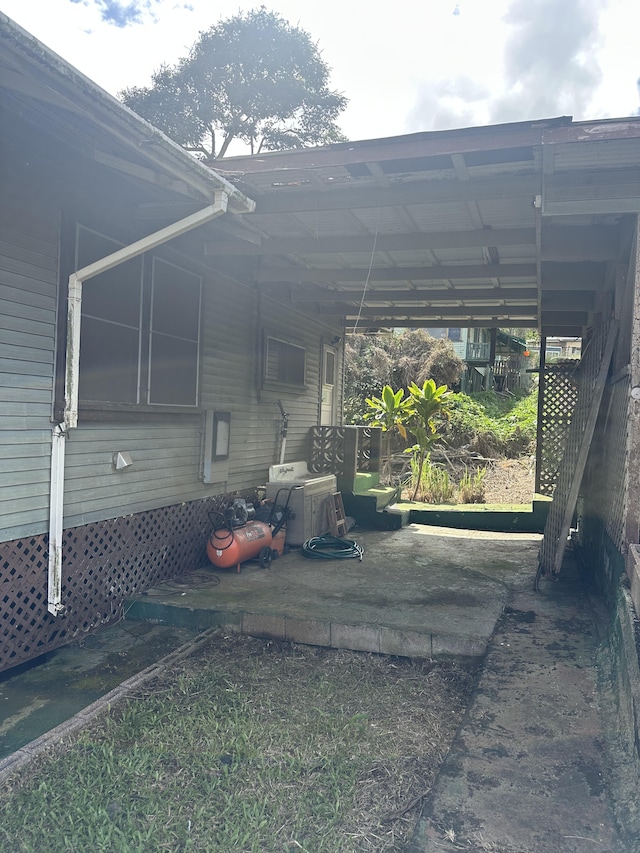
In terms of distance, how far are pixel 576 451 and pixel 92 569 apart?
168 inches

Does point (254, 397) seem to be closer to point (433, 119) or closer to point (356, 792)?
point (356, 792)

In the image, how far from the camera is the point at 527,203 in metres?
4.49

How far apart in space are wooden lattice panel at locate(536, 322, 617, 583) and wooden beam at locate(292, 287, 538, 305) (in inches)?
43.2

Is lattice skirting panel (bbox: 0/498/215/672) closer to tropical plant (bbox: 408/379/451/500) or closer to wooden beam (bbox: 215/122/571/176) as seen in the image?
wooden beam (bbox: 215/122/571/176)

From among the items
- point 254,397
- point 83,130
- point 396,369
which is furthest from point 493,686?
point 396,369

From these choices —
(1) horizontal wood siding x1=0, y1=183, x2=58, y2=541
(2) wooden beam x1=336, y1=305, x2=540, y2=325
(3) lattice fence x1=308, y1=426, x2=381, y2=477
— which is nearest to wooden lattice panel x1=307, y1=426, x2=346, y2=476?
(3) lattice fence x1=308, y1=426, x2=381, y2=477

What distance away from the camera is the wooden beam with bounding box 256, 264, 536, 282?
253 inches

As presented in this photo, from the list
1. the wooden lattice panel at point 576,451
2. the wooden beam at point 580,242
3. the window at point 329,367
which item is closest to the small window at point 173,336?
the wooden beam at point 580,242

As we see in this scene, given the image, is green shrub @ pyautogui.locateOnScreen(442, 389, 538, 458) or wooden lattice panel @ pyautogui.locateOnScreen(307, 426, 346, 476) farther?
green shrub @ pyautogui.locateOnScreen(442, 389, 538, 458)

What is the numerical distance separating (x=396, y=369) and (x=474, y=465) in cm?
542

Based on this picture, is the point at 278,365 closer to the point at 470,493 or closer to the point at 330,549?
the point at 330,549

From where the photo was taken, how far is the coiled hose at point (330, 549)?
6.64 meters

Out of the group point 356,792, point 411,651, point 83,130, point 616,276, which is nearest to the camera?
point 356,792

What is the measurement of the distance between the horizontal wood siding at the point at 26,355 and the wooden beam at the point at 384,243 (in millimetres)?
1950
